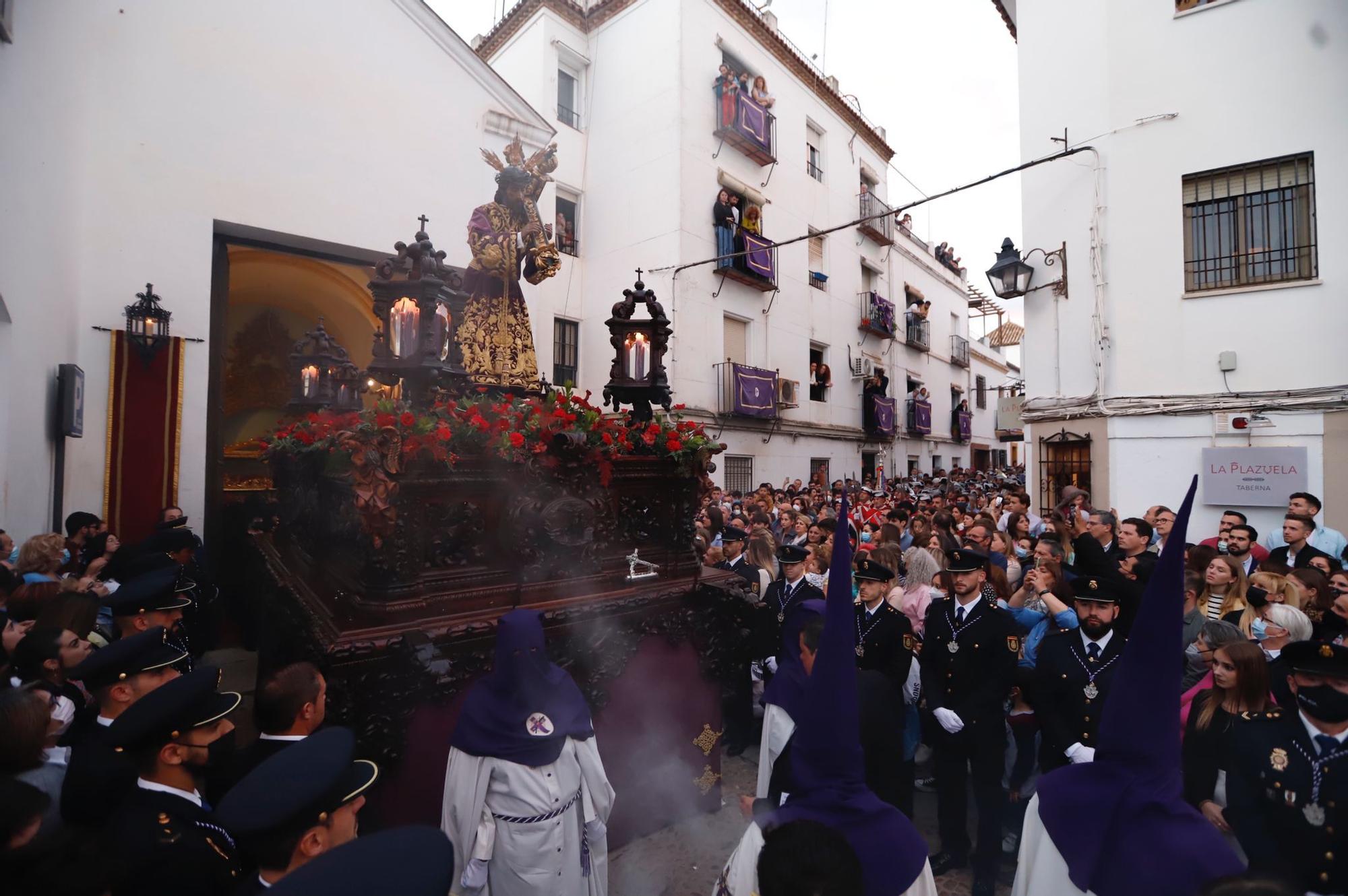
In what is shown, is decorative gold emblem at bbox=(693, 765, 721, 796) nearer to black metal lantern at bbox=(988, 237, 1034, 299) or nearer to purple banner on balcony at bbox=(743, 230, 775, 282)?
black metal lantern at bbox=(988, 237, 1034, 299)

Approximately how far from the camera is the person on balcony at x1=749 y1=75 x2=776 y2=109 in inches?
671

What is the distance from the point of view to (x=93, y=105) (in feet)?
26.2

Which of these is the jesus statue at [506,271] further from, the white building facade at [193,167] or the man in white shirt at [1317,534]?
the man in white shirt at [1317,534]

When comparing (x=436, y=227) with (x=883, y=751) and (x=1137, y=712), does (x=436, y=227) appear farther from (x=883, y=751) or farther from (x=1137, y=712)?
(x=1137, y=712)

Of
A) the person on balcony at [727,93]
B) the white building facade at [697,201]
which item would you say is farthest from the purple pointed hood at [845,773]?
the person on balcony at [727,93]

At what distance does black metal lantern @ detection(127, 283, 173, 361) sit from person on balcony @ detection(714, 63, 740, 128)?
1289cm

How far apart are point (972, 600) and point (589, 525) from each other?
2.69m

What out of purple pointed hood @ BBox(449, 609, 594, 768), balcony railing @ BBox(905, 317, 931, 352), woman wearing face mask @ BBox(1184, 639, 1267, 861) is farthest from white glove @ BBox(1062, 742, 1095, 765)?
balcony railing @ BBox(905, 317, 931, 352)

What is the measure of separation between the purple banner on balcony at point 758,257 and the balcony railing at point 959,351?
1470 centimetres

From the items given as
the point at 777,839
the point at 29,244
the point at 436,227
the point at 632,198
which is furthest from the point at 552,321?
the point at 777,839

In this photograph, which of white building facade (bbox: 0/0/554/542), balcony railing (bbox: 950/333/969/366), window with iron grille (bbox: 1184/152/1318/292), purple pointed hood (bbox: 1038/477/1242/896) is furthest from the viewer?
balcony railing (bbox: 950/333/969/366)

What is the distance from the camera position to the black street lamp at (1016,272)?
10773mm

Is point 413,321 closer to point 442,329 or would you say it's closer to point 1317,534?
point 442,329

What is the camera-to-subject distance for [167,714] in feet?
7.29
